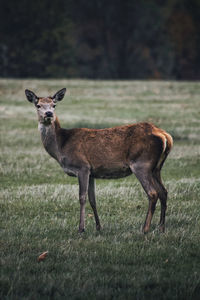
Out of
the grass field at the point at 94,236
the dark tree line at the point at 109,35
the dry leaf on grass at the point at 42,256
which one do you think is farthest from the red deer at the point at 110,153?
the dark tree line at the point at 109,35

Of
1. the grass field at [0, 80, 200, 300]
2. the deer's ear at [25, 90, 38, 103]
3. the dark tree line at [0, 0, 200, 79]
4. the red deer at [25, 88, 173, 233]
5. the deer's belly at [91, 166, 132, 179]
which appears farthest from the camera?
the dark tree line at [0, 0, 200, 79]

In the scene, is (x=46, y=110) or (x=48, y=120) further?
(x=48, y=120)

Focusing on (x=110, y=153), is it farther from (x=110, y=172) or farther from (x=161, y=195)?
(x=161, y=195)

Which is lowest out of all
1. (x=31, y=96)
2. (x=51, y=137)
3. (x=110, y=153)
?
(x=110, y=153)

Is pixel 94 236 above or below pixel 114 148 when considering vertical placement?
below

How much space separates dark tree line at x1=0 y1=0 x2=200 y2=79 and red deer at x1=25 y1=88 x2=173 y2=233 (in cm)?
4996

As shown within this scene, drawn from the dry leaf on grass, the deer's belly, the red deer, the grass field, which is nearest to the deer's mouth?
the red deer

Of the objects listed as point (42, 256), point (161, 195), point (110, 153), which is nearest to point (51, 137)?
point (110, 153)

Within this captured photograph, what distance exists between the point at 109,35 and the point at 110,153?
57.5 meters

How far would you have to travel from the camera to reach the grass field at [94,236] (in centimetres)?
587

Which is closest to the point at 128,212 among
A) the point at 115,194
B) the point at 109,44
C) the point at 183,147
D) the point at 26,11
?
the point at 115,194

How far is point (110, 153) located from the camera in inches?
325

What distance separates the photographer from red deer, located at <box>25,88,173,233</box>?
26.4 ft

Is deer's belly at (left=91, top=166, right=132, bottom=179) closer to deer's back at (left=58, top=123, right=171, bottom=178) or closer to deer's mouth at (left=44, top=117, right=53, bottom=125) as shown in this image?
deer's back at (left=58, top=123, right=171, bottom=178)
